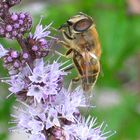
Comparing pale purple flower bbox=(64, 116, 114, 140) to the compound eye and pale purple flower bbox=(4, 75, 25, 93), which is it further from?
the compound eye

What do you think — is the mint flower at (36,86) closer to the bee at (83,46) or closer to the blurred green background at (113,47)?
the bee at (83,46)

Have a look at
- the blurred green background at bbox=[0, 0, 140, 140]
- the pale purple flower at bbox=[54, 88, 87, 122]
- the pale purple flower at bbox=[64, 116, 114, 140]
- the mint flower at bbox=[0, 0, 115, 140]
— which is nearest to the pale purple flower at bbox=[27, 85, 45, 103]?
the mint flower at bbox=[0, 0, 115, 140]

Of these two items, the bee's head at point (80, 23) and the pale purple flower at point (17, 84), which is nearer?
the pale purple flower at point (17, 84)

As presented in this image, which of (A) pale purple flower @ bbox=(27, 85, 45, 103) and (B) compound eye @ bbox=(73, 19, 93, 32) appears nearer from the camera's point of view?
(A) pale purple flower @ bbox=(27, 85, 45, 103)

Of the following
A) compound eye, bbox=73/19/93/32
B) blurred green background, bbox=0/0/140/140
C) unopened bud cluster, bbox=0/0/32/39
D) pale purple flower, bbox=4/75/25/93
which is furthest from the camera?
blurred green background, bbox=0/0/140/140

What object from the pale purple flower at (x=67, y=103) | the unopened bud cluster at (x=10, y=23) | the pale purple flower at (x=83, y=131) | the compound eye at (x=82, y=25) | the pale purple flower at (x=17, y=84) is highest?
the unopened bud cluster at (x=10, y=23)

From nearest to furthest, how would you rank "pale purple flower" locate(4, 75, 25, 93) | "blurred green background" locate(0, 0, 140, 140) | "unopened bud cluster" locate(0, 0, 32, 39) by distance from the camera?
"unopened bud cluster" locate(0, 0, 32, 39) → "pale purple flower" locate(4, 75, 25, 93) → "blurred green background" locate(0, 0, 140, 140)

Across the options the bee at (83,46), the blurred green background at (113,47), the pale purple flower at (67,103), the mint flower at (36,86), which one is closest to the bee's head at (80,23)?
the bee at (83,46)

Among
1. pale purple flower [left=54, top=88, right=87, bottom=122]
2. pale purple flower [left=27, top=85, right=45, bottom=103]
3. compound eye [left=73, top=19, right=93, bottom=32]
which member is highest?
compound eye [left=73, top=19, right=93, bottom=32]

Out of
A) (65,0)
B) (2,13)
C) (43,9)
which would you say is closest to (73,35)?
(2,13)
